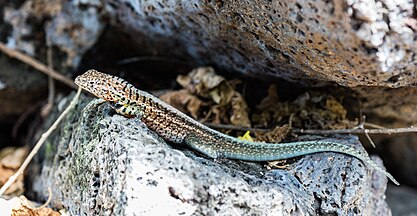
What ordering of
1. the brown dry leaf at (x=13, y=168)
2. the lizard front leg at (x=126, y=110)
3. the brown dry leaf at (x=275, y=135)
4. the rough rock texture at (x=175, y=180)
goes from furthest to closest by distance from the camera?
the brown dry leaf at (x=13, y=168) < the brown dry leaf at (x=275, y=135) < the lizard front leg at (x=126, y=110) < the rough rock texture at (x=175, y=180)

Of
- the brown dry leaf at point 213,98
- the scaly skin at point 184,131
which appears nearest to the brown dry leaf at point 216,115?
the brown dry leaf at point 213,98

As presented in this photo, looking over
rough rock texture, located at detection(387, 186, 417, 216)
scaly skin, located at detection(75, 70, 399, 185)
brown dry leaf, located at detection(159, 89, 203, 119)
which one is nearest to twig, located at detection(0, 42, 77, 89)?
brown dry leaf, located at detection(159, 89, 203, 119)

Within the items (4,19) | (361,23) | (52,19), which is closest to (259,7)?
(361,23)

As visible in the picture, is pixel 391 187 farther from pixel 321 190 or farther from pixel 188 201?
pixel 188 201

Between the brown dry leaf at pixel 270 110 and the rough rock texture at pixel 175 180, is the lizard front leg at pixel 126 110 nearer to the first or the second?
the rough rock texture at pixel 175 180

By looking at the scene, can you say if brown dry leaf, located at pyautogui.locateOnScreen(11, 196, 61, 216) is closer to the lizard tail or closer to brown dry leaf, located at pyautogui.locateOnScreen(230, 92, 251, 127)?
the lizard tail

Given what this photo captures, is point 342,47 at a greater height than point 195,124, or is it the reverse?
point 342,47
